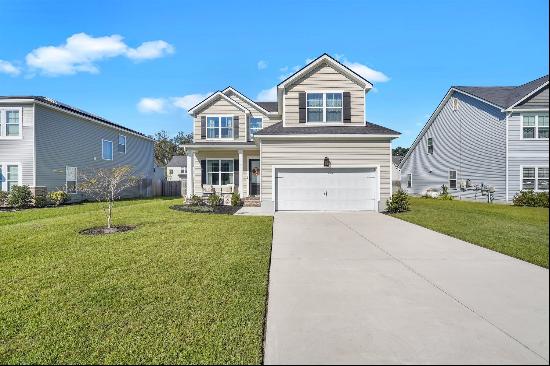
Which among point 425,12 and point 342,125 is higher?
point 342,125

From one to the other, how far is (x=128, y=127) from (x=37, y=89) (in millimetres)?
6685

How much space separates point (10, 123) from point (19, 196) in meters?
4.61

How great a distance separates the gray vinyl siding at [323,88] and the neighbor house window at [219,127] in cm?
538

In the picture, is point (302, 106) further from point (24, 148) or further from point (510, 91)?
point (24, 148)

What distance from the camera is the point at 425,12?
3418 millimetres

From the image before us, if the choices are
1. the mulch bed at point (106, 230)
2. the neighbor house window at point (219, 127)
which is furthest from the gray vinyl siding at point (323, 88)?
the mulch bed at point (106, 230)

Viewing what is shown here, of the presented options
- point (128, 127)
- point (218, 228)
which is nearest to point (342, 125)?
point (218, 228)

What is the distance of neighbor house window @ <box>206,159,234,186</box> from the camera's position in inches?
746

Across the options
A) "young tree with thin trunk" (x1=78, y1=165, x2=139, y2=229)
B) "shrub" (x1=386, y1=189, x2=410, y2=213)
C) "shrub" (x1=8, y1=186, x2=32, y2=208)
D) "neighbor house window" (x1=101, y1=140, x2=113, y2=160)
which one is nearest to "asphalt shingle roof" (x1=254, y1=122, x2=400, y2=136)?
"shrub" (x1=386, y1=189, x2=410, y2=213)

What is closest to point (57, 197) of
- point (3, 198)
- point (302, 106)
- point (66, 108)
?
point (3, 198)

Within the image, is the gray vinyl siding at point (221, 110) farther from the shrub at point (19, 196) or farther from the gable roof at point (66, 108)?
the shrub at point (19, 196)

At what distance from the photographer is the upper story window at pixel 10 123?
1716cm

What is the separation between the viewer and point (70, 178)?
19.6 m

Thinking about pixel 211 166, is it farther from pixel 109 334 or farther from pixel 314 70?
pixel 109 334
